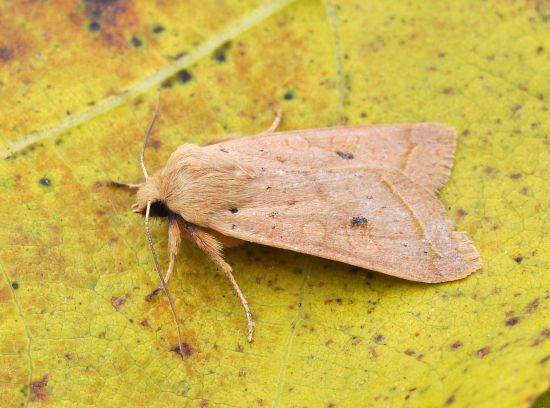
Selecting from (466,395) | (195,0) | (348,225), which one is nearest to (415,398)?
(466,395)

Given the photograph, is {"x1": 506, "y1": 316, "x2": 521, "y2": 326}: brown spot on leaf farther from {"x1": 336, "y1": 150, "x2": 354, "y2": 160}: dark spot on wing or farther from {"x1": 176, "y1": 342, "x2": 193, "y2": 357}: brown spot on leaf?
{"x1": 176, "y1": 342, "x2": 193, "y2": 357}: brown spot on leaf

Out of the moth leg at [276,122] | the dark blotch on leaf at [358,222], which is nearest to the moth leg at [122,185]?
the moth leg at [276,122]

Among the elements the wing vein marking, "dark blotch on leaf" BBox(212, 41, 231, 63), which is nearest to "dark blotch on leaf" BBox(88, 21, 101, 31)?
"dark blotch on leaf" BBox(212, 41, 231, 63)

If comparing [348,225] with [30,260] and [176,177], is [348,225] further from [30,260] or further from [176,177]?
[30,260]

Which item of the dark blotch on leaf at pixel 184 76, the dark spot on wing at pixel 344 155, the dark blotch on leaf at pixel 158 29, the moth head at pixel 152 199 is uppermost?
the dark blotch on leaf at pixel 158 29

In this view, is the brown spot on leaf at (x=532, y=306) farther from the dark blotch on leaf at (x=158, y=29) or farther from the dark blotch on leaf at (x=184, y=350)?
the dark blotch on leaf at (x=158, y=29)

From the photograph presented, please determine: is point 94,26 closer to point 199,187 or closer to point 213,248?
point 199,187

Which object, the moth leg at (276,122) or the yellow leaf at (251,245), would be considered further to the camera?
the moth leg at (276,122)
